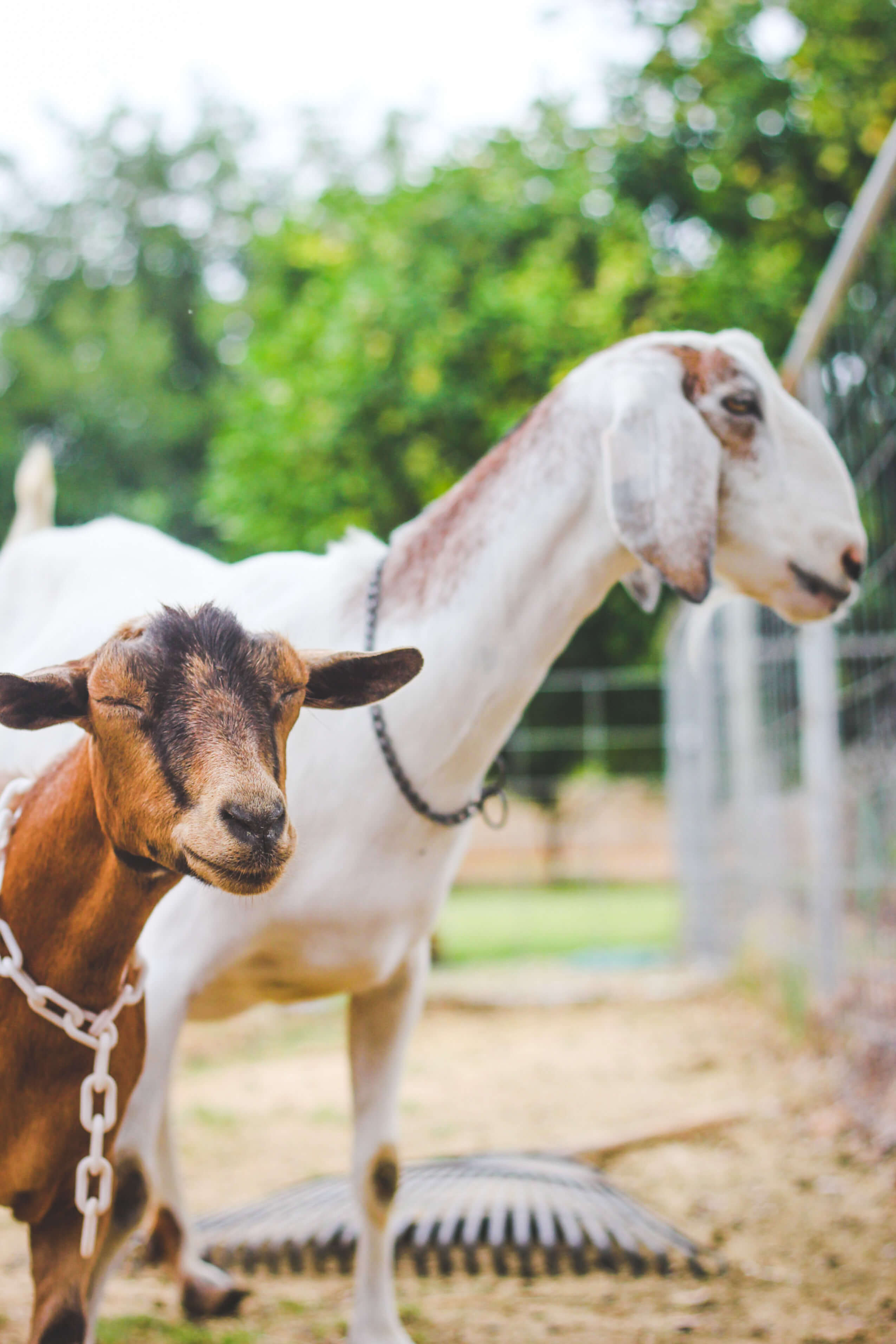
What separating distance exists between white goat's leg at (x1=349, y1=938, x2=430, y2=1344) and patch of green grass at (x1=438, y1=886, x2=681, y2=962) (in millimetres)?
10586

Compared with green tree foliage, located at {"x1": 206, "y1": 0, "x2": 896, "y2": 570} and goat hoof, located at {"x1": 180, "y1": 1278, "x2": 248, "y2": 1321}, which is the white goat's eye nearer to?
goat hoof, located at {"x1": 180, "y1": 1278, "x2": 248, "y2": 1321}

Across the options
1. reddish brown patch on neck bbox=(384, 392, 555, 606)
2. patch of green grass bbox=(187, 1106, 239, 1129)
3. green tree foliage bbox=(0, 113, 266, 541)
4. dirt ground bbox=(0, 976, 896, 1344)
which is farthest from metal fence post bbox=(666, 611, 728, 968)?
green tree foliage bbox=(0, 113, 266, 541)

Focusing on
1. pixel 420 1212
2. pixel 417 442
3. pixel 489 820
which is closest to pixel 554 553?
pixel 489 820

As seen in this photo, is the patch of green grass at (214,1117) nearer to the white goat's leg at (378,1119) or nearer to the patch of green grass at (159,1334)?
the patch of green grass at (159,1334)

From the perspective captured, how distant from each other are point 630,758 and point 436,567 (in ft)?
48.5

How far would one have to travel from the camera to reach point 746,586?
280cm

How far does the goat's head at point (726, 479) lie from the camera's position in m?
2.54

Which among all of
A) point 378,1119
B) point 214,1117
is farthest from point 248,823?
point 214,1117

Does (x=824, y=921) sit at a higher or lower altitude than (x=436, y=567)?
lower

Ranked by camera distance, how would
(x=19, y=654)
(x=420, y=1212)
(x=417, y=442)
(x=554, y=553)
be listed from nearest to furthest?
(x=554, y=553), (x=19, y=654), (x=420, y=1212), (x=417, y=442)

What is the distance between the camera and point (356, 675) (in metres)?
2.05

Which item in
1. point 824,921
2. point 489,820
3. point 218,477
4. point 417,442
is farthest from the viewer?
Answer: point 218,477

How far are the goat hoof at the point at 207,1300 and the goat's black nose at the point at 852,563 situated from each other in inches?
90.4

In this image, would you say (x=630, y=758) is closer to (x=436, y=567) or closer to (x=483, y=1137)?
(x=483, y=1137)
